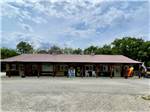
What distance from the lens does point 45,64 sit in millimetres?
39594

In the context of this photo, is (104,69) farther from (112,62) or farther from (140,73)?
(140,73)

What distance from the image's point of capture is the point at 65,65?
40.0 m

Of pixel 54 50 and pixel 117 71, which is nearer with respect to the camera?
pixel 117 71

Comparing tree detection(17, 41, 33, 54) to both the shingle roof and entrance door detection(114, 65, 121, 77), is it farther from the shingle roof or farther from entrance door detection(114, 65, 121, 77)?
entrance door detection(114, 65, 121, 77)

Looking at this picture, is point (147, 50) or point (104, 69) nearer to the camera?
point (104, 69)

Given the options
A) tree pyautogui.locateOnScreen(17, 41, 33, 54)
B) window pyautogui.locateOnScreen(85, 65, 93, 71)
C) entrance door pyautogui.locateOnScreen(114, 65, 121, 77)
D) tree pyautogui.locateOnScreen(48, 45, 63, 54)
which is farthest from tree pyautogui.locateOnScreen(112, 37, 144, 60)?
tree pyautogui.locateOnScreen(17, 41, 33, 54)

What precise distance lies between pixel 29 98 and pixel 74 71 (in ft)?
75.6

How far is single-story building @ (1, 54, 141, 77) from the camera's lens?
Result: 3850 cm

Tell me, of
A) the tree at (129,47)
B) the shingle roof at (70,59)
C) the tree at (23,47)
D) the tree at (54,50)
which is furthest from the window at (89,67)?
the tree at (23,47)

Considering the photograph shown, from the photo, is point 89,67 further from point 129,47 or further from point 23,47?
point 23,47

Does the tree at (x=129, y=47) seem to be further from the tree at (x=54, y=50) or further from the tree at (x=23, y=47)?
the tree at (x=23, y=47)

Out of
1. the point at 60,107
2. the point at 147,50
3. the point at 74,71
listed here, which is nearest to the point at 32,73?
the point at 74,71

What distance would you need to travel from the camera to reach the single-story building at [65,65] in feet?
126

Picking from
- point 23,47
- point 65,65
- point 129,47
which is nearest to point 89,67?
point 65,65
